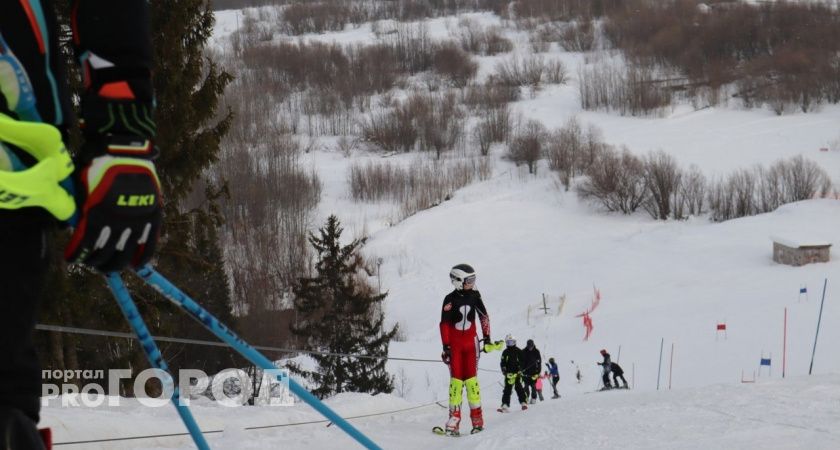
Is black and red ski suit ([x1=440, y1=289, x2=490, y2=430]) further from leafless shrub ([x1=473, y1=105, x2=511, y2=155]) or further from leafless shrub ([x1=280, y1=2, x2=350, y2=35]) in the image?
leafless shrub ([x1=280, y1=2, x2=350, y2=35])

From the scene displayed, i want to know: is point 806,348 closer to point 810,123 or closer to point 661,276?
point 661,276

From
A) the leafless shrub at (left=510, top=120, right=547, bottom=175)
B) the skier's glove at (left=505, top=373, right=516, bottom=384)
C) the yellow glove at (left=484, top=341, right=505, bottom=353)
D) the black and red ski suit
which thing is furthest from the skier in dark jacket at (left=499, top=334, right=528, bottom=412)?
the leafless shrub at (left=510, top=120, right=547, bottom=175)

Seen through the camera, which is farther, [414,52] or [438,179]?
[414,52]

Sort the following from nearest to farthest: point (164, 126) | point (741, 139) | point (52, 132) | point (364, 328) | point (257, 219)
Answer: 1. point (52, 132)
2. point (164, 126)
3. point (364, 328)
4. point (257, 219)
5. point (741, 139)

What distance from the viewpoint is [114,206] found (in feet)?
4.85

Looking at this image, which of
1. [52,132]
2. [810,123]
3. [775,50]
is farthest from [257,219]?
[775,50]

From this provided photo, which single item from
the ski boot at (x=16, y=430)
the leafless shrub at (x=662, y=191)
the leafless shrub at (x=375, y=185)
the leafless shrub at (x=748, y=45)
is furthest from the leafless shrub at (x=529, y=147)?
the ski boot at (x=16, y=430)

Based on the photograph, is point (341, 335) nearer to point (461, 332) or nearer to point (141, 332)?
point (461, 332)

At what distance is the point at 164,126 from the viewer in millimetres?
13305

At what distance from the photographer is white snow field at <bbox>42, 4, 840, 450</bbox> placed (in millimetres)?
5875

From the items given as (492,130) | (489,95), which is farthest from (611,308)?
(489,95)

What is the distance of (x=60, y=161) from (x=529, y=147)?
193 feet

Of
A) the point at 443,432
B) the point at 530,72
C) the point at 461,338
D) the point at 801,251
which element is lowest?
the point at 801,251

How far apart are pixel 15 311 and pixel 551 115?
70.4m
